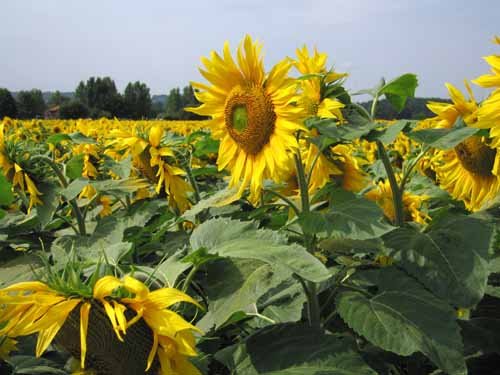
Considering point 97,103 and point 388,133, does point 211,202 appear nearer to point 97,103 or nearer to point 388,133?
point 388,133

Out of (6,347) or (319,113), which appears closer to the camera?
(6,347)

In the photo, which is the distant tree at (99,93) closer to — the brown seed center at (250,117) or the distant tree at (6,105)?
the distant tree at (6,105)

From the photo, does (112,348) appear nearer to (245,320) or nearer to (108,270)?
(108,270)

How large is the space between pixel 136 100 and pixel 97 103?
429 cm

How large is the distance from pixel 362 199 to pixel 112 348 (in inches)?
31.4

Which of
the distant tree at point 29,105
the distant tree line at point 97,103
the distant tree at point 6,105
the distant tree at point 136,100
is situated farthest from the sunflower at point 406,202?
the distant tree at point 136,100

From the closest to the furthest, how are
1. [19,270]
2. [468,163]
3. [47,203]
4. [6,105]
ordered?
[19,270] → [468,163] → [47,203] → [6,105]

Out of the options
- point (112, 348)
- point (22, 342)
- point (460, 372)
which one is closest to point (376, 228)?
point (460, 372)

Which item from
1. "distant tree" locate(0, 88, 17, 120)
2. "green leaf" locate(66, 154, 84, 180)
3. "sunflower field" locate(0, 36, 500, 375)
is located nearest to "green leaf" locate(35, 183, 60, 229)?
"sunflower field" locate(0, 36, 500, 375)

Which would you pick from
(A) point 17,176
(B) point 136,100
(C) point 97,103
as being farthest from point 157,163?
(C) point 97,103

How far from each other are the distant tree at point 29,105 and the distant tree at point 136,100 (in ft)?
22.8

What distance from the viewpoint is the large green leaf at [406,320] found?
1201 millimetres

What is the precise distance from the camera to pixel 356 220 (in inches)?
56.7

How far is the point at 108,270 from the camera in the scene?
1.08 m
